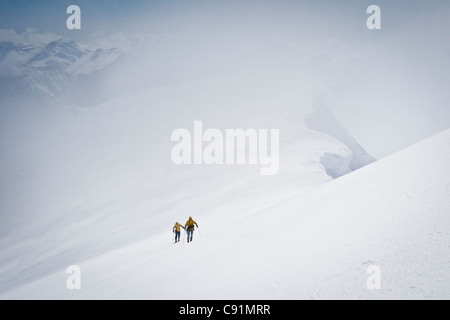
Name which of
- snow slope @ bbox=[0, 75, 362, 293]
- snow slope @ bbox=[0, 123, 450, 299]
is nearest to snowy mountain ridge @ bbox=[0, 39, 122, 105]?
snow slope @ bbox=[0, 75, 362, 293]

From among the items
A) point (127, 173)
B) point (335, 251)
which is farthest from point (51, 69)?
point (335, 251)

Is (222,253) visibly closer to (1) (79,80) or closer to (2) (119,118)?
(2) (119,118)

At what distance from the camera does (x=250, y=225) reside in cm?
972

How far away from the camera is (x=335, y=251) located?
19.3 ft

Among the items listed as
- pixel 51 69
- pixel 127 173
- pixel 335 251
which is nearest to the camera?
pixel 335 251

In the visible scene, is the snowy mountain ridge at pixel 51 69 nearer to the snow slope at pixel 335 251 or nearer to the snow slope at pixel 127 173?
the snow slope at pixel 127 173

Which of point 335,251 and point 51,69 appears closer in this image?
point 335,251

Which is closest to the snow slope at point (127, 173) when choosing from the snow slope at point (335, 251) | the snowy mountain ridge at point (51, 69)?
the snow slope at point (335, 251)

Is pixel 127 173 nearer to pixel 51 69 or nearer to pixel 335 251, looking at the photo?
pixel 335 251

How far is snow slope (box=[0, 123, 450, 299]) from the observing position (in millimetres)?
4848

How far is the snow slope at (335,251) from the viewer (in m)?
4.85

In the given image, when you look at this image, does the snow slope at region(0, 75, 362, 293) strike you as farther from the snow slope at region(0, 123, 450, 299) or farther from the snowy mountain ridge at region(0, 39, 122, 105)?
the snowy mountain ridge at region(0, 39, 122, 105)
